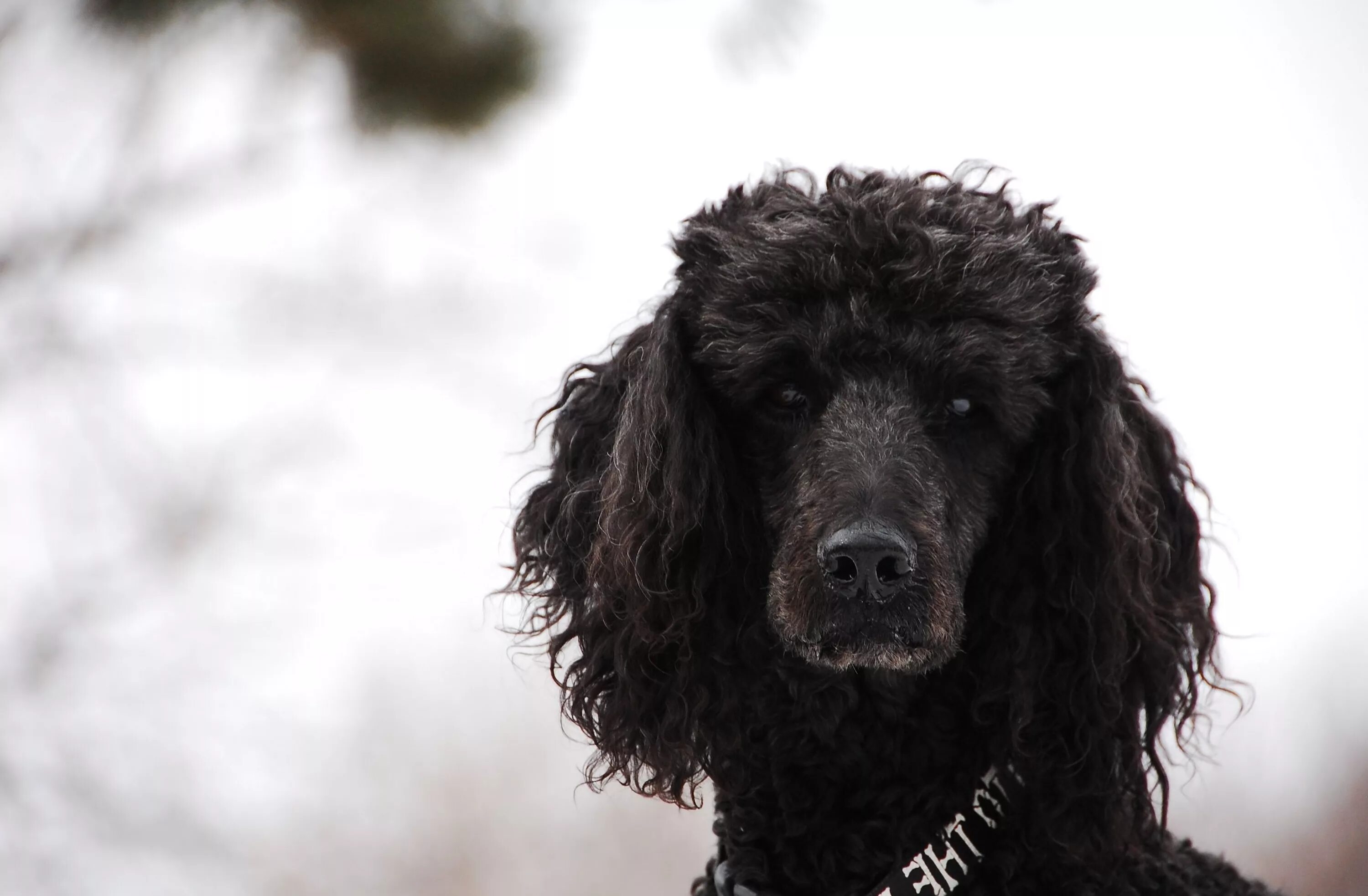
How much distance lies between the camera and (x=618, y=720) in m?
1.40

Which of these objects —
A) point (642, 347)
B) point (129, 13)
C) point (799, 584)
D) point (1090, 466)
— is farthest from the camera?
point (129, 13)

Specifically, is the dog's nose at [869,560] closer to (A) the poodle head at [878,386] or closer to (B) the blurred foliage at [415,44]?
(A) the poodle head at [878,386]

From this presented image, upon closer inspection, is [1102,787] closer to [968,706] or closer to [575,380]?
[968,706]

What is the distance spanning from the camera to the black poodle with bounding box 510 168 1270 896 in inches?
48.4

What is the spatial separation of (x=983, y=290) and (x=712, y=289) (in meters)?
0.30

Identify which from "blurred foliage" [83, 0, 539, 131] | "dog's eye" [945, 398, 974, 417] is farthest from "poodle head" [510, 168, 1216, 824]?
"blurred foliage" [83, 0, 539, 131]

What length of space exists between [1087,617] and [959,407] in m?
0.29

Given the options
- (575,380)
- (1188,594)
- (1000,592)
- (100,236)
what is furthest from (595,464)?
(100,236)

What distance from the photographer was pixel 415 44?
A: 1.96 m

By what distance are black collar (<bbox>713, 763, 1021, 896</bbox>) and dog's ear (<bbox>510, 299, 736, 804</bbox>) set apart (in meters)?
0.19

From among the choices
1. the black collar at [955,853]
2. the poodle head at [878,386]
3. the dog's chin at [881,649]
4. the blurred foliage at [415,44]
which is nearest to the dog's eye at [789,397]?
the poodle head at [878,386]

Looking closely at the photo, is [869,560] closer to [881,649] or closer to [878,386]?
[881,649]

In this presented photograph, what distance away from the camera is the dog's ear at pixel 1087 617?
4.29 feet

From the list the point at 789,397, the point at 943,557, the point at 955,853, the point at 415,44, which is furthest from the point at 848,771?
the point at 415,44
